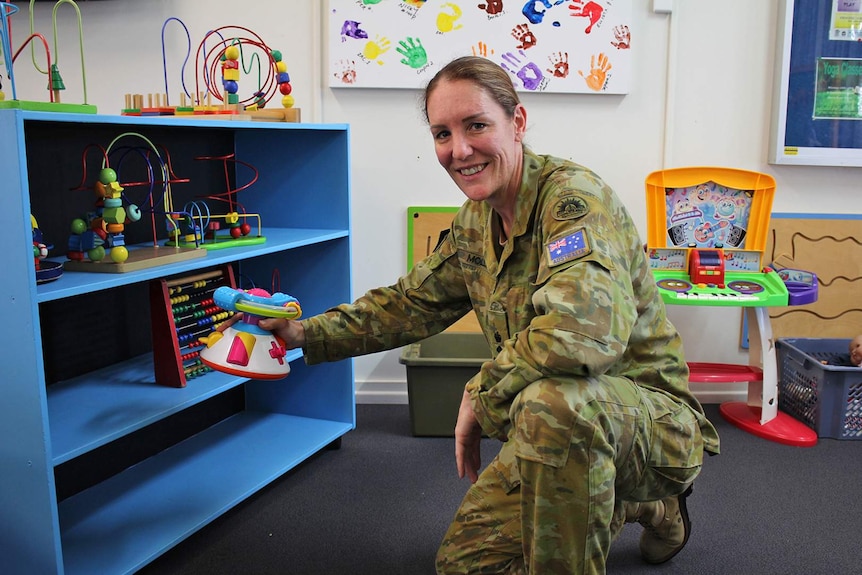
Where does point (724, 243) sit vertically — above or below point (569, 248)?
below

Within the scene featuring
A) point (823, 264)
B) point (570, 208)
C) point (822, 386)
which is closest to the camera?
point (570, 208)

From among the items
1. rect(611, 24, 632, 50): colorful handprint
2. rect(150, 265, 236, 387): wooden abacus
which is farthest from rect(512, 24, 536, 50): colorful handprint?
rect(150, 265, 236, 387): wooden abacus

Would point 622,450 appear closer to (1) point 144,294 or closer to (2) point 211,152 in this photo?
(1) point 144,294

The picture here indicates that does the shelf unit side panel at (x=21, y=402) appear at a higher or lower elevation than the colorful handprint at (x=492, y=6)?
lower

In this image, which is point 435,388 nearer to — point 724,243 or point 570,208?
point 724,243

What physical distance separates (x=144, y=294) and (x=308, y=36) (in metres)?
1.17

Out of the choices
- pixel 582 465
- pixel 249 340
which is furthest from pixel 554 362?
pixel 249 340

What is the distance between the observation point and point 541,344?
1463 millimetres

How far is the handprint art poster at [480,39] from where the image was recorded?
2980 mm

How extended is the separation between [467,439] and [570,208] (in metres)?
0.49

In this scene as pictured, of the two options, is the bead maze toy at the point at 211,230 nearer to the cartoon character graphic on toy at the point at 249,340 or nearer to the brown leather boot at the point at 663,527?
the cartoon character graphic on toy at the point at 249,340

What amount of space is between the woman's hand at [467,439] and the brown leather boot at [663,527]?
0.45 metres

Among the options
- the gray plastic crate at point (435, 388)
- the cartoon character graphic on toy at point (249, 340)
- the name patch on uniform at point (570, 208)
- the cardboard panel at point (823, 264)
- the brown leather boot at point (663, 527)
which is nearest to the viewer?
the name patch on uniform at point (570, 208)

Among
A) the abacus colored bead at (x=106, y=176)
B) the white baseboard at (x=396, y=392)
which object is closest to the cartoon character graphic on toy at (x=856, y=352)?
the white baseboard at (x=396, y=392)
